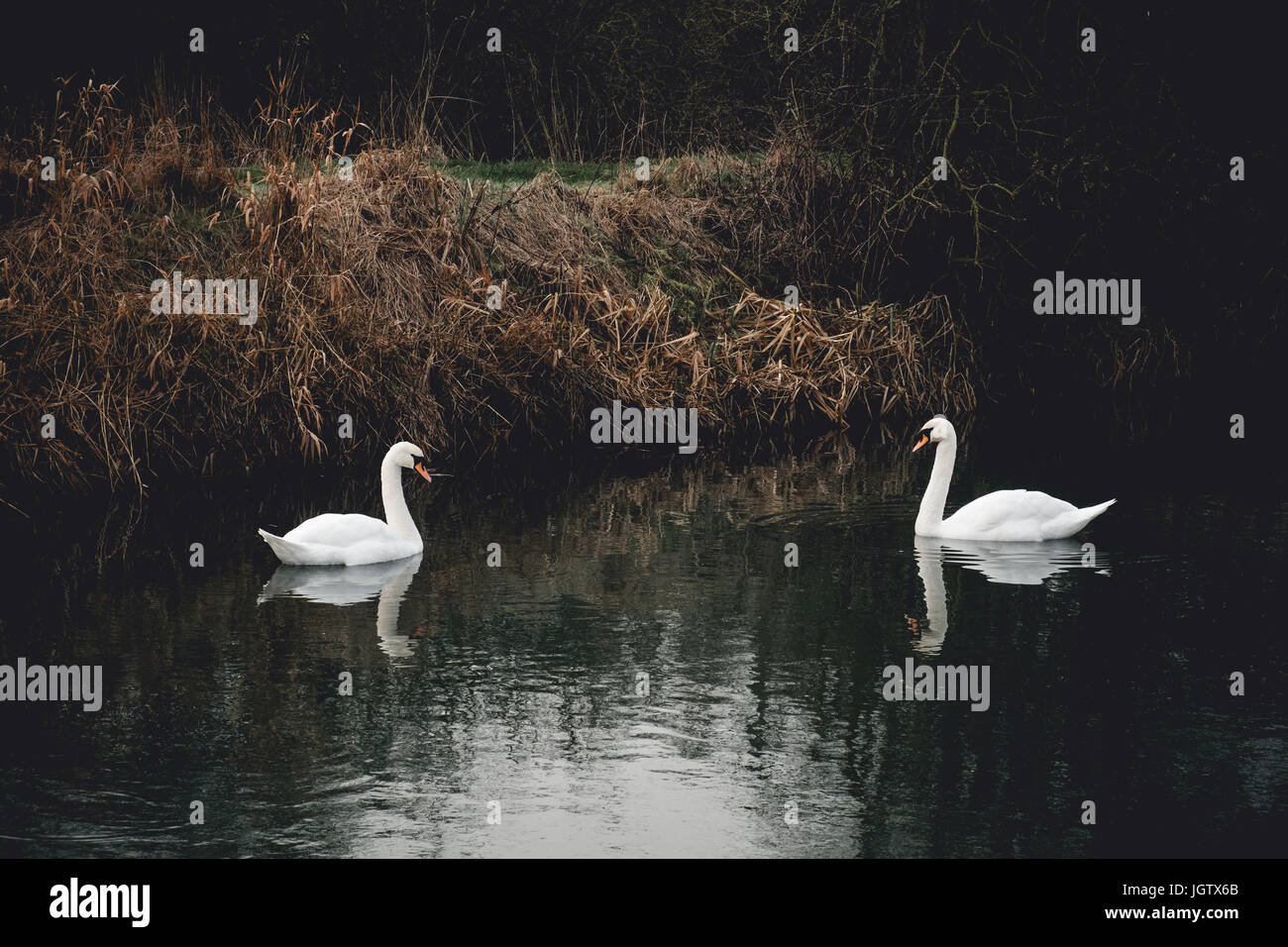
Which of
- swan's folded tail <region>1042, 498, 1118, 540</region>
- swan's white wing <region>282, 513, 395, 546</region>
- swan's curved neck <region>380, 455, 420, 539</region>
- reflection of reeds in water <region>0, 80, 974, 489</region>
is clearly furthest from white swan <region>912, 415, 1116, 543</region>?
reflection of reeds in water <region>0, 80, 974, 489</region>

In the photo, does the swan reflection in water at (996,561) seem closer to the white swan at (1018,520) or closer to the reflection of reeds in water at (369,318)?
the white swan at (1018,520)

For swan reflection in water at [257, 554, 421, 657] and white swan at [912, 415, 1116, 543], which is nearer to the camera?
swan reflection in water at [257, 554, 421, 657]

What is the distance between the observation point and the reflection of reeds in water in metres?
16.0

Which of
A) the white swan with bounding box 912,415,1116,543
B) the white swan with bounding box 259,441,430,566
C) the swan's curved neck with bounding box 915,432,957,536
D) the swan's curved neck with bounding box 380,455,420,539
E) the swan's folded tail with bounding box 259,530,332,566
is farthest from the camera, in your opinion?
the swan's curved neck with bounding box 915,432,957,536

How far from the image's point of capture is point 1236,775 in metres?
7.80

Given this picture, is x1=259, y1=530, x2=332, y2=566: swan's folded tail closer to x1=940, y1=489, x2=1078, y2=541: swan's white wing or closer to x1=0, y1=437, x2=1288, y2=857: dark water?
x1=0, y1=437, x2=1288, y2=857: dark water

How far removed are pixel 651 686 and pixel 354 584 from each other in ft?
11.1

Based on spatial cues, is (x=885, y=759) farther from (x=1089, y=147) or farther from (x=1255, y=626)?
(x=1089, y=147)

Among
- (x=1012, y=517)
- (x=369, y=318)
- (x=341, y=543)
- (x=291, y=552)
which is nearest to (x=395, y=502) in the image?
(x=341, y=543)

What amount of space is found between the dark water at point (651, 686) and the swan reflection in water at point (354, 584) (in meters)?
0.05

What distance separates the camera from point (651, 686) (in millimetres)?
9266

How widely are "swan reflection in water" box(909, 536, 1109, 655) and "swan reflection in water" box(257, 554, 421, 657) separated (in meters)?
3.41

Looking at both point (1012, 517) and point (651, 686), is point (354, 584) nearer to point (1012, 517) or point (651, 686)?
point (651, 686)

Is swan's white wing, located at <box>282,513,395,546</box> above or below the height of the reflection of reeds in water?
below
